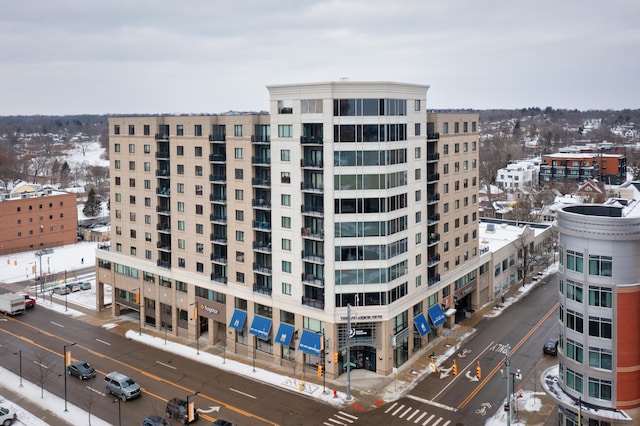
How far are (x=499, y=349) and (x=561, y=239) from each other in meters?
24.1

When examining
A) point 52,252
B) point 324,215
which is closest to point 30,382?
point 324,215

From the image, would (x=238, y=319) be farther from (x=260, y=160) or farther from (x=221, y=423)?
(x=260, y=160)

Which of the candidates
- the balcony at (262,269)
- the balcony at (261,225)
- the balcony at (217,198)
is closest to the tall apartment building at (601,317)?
the balcony at (261,225)

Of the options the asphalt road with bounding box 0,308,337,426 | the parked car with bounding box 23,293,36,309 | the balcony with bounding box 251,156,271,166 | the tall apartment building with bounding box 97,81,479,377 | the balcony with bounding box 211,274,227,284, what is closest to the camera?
the asphalt road with bounding box 0,308,337,426

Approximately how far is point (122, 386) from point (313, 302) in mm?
19829

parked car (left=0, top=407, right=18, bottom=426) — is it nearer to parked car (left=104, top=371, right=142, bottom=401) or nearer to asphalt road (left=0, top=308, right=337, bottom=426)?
asphalt road (left=0, top=308, right=337, bottom=426)

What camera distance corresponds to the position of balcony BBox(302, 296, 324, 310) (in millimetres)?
53625

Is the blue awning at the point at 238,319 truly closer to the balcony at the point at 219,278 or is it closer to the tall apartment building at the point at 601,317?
the balcony at the point at 219,278

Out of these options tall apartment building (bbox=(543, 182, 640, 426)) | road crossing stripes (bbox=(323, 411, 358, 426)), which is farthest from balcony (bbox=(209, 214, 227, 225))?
tall apartment building (bbox=(543, 182, 640, 426))

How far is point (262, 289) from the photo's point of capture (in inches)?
2285

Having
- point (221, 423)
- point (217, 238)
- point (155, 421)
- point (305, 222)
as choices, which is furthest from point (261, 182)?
point (155, 421)

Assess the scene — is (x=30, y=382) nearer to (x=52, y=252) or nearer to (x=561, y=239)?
(x=561, y=239)

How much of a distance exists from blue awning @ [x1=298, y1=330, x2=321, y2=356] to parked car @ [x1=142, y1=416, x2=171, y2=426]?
15691 millimetres

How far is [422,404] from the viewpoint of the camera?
159 feet
